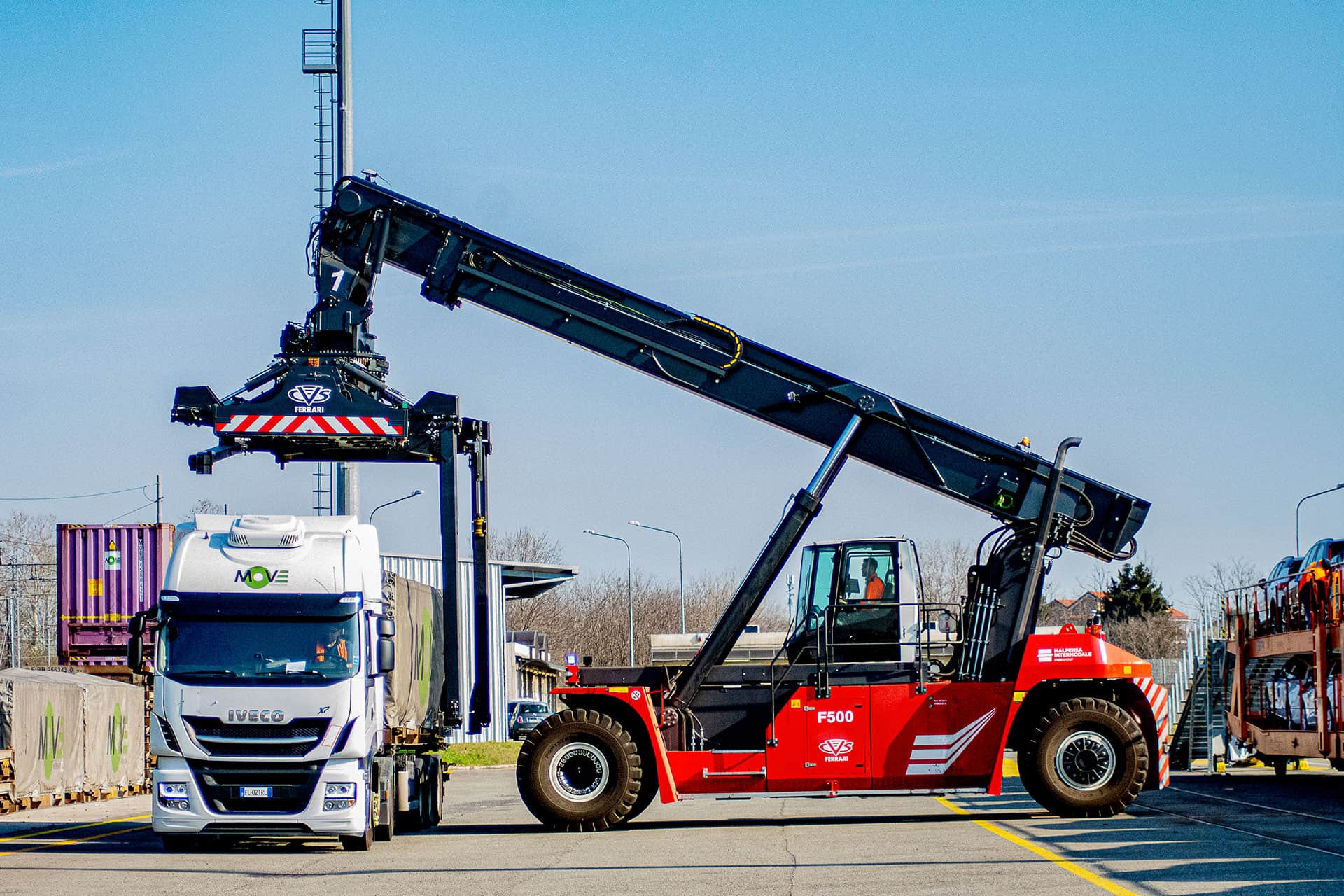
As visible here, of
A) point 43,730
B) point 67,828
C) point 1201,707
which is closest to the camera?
point 67,828

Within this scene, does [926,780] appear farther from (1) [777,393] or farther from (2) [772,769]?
(1) [777,393]

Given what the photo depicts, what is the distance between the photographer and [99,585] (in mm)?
28344

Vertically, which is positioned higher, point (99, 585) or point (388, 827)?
point (99, 585)

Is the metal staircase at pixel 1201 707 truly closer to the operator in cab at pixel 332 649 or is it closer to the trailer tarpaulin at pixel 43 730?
the operator in cab at pixel 332 649

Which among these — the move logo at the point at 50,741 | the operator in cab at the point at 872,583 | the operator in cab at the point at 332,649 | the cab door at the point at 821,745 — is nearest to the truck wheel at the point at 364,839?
the operator in cab at the point at 332,649

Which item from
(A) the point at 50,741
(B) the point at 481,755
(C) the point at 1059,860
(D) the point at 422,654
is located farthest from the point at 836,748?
(B) the point at 481,755

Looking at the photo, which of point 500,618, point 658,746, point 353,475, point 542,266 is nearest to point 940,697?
point 658,746

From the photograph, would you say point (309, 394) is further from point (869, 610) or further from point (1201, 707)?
point (1201, 707)

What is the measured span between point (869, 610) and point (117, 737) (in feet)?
49.6

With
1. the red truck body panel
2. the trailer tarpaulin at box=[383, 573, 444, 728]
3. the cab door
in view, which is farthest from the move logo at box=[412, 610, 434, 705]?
the cab door

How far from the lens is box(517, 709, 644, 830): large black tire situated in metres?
16.8

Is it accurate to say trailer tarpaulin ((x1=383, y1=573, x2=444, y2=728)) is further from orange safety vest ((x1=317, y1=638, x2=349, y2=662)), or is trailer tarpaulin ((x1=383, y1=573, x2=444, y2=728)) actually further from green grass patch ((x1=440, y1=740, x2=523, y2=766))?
green grass patch ((x1=440, y1=740, x2=523, y2=766))

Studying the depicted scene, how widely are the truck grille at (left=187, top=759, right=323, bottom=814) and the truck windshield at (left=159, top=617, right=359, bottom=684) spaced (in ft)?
2.66

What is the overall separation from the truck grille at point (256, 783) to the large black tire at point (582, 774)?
2996 millimetres
